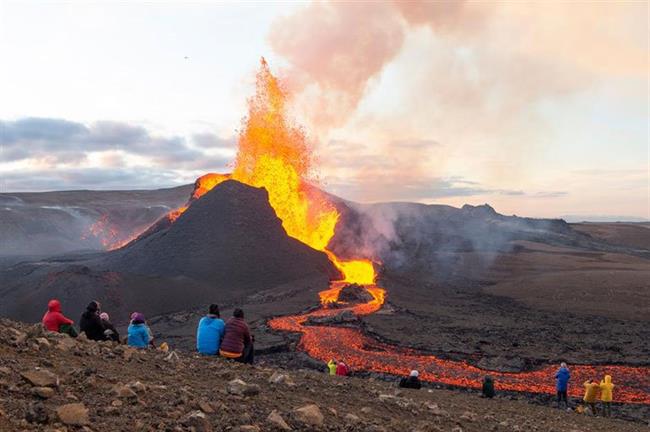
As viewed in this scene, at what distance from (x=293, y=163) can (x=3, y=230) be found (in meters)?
84.3

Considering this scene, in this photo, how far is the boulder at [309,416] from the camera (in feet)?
20.0

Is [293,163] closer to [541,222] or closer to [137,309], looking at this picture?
[137,309]

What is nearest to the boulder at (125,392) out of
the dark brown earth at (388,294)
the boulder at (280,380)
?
the boulder at (280,380)

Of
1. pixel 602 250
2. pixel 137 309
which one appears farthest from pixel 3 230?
pixel 602 250

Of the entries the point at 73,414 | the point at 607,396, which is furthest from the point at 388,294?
the point at 73,414

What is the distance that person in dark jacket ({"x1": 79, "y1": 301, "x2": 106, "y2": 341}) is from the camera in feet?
37.7

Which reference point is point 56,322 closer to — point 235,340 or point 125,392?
point 235,340

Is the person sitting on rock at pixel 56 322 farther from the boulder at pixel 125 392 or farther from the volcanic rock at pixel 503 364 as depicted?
the volcanic rock at pixel 503 364

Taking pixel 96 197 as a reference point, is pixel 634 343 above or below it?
below

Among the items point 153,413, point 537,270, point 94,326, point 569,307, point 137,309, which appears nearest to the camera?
point 153,413

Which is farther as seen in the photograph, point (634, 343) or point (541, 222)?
point (541, 222)

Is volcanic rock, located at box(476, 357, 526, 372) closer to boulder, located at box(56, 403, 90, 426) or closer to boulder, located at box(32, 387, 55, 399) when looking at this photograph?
boulder, located at box(32, 387, 55, 399)

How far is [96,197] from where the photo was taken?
17550 cm

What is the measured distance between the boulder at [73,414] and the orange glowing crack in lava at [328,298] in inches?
717
